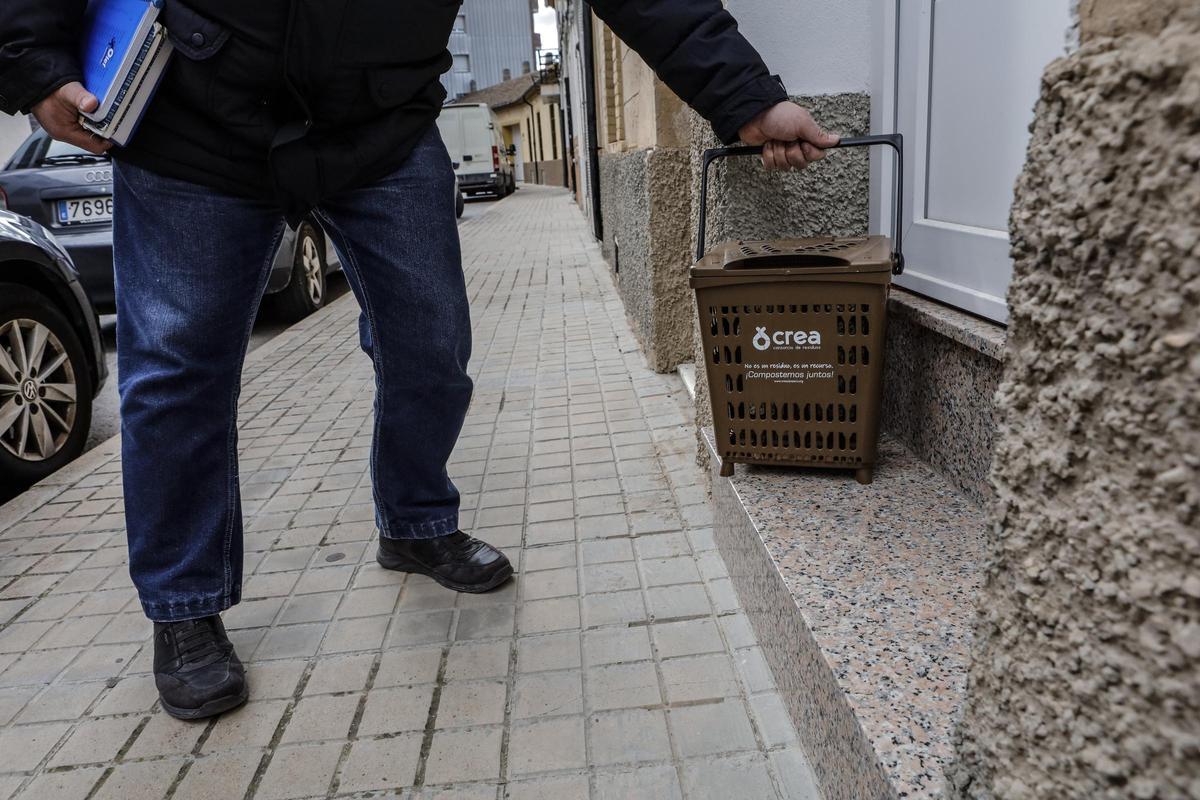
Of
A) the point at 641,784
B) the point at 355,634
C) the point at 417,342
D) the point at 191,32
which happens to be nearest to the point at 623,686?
the point at 641,784

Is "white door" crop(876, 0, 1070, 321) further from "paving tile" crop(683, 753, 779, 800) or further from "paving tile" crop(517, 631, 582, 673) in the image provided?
"paving tile" crop(517, 631, 582, 673)

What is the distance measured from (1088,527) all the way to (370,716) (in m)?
1.56

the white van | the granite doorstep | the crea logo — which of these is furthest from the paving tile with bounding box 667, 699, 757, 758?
the white van

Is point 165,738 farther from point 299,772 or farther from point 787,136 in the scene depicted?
point 787,136

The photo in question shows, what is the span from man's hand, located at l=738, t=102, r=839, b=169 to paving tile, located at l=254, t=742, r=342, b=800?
1.61 m

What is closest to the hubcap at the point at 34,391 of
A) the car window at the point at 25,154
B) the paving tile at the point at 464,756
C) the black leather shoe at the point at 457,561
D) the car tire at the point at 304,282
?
the black leather shoe at the point at 457,561

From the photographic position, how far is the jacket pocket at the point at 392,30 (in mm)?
1811

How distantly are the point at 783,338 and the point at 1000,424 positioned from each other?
1.13 m

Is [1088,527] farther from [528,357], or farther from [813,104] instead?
[528,357]

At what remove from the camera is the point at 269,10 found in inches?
68.5

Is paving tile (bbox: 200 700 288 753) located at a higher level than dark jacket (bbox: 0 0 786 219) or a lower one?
lower

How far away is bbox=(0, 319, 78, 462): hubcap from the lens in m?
3.49

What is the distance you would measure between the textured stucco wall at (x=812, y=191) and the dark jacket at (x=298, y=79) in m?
0.39

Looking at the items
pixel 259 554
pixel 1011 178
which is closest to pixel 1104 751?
pixel 1011 178
